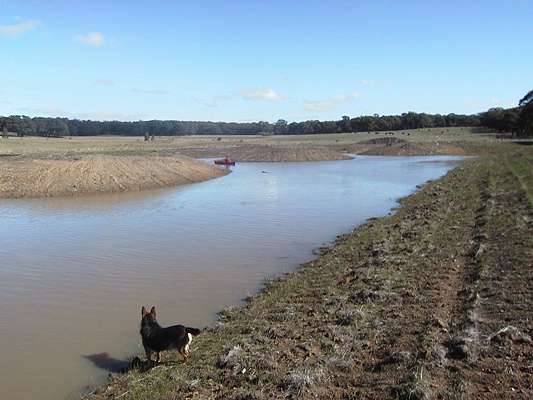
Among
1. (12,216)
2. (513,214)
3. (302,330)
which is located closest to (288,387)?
(302,330)

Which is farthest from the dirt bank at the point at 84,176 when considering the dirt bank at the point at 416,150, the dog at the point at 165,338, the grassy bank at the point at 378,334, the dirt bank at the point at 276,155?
the dirt bank at the point at 416,150

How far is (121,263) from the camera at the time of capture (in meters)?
15.2

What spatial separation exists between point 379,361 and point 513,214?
14000mm

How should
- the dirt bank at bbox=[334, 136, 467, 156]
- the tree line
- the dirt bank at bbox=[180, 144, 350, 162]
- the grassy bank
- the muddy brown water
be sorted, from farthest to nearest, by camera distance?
the tree line < the dirt bank at bbox=[334, 136, 467, 156] < the dirt bank at bbox=[180, 144, 350, 162] < the muddy brown water < the grassy bank

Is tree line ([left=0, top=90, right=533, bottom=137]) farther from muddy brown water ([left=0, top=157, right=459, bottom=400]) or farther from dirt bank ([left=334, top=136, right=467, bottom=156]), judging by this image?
muddy brown water ([left=0, top=157, right=459, bottom=400])

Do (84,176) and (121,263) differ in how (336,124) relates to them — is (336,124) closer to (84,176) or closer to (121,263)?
(84,176)

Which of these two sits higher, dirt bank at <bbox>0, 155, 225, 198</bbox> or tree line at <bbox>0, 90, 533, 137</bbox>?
tree line at <bbox>0, 90, 533, 137</bbox>

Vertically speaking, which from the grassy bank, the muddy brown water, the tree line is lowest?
the muddy brown water

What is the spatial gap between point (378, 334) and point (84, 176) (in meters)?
31.7

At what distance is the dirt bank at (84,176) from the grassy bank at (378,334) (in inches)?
947

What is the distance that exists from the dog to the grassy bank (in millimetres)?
319

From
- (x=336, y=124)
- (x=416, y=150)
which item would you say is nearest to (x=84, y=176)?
(x=416, y=150)

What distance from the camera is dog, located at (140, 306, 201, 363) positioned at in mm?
7781

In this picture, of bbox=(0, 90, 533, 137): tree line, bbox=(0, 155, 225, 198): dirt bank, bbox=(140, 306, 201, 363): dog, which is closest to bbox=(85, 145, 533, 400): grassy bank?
bbox=(140, 306, 201, 363): dog
